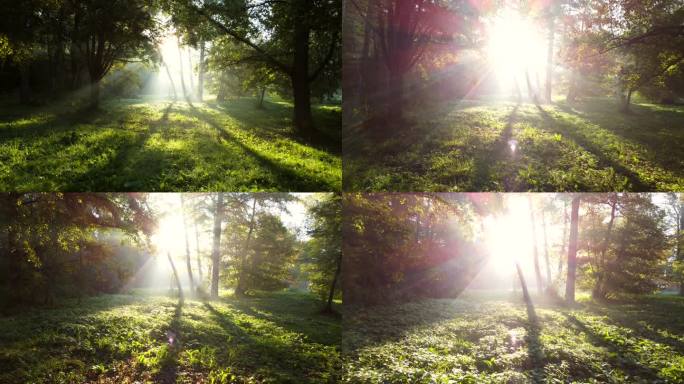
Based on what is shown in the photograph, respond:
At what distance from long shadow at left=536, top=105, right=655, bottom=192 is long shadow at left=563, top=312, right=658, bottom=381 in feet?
4.87

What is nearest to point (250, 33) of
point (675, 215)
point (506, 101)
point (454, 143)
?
point (454, 143)

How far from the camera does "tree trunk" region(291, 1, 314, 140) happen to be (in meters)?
4.30

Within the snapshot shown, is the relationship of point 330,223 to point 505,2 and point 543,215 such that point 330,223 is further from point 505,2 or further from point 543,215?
point 505,2

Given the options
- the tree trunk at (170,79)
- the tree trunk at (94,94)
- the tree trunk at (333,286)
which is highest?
the tree trunk at (170,79)

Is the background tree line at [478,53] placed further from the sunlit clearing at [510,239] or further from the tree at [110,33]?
the tree at [110,33]

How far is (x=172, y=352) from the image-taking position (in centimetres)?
408

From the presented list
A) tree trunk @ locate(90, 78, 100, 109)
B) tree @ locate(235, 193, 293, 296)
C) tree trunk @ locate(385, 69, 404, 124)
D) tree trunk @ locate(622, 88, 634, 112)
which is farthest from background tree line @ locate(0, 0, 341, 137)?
tree trunk @ locate(622, 88, 634, 112)

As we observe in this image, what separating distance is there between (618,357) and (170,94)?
5.26 m

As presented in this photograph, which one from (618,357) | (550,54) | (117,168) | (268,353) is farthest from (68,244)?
(618,357)

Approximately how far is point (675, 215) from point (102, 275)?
6.08m

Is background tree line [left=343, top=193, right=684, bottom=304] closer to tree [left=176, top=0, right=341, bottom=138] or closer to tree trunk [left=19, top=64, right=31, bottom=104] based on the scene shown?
tree [left=176, top=0, right=341, bottom=138]

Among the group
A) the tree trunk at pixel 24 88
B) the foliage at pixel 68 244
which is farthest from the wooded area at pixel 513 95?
the tree trunk at pixel 24 88

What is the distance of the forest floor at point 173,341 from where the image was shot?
391 centimetres

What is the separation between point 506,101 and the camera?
419 cm
